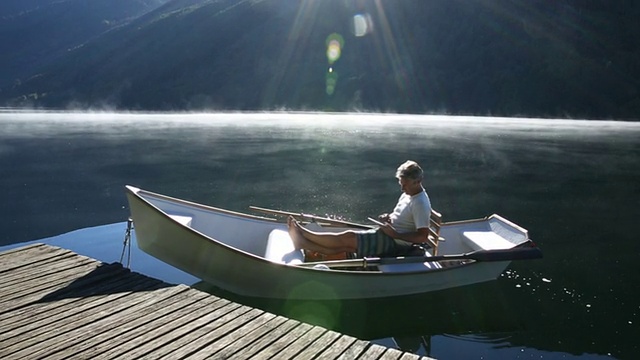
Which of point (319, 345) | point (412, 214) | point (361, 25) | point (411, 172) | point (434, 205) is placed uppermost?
point (361, 25)

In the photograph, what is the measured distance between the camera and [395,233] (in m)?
8.15

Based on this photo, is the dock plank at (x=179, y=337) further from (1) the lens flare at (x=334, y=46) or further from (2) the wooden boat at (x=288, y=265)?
(1) the lens flare at (x=334, y=46)

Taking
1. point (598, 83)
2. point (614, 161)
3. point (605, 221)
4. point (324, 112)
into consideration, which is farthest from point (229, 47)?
point (605, 221)

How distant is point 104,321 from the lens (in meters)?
5.71

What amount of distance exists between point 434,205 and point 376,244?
9.00 metres

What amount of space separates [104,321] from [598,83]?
120332 mm

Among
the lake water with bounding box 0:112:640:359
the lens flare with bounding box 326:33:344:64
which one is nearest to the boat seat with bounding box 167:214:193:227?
the lake water with bounding box 0:112:640:359

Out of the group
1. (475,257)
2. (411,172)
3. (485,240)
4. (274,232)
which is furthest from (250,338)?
(485,240)

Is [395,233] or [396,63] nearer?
[395,233]

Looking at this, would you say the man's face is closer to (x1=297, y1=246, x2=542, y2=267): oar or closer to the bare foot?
(x1=297, y1=246, x2=542, y2=267): oar

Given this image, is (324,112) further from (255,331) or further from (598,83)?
(255,331)

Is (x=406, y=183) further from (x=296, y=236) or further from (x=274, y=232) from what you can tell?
(x=274, y=232)

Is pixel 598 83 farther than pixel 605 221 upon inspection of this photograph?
Yes

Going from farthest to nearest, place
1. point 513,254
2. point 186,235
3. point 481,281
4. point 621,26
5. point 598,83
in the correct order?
1. point 621,26
2. point 598,83
3. point 481,281
4. point 513,254
5. point 186,235
